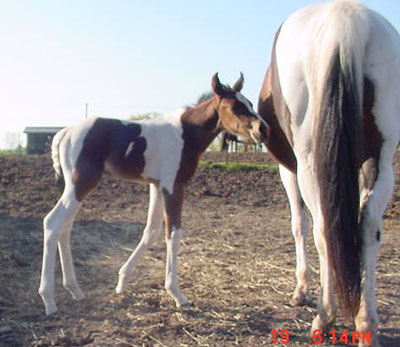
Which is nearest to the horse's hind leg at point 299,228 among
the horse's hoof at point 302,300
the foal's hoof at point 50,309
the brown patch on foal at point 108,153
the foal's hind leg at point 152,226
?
the horse's hoof at point 302,300

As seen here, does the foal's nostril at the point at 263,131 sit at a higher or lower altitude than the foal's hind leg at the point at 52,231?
higher

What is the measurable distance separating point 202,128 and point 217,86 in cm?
44

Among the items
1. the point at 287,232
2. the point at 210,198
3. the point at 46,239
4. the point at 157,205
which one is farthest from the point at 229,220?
the point at 46,239

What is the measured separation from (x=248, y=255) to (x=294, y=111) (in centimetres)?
330

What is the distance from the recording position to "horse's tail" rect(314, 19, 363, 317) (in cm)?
299

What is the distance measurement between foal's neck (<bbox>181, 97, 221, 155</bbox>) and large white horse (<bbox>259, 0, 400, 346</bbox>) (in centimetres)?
138

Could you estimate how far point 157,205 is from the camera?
16.4 feet

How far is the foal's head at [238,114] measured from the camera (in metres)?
4.38

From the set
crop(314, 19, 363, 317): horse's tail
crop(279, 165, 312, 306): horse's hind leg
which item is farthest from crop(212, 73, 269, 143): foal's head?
crop(314, 19, 363, 317): horse's tail

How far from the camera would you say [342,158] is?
3.08 metres
